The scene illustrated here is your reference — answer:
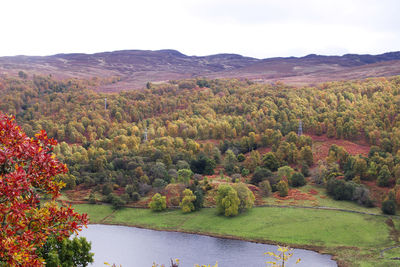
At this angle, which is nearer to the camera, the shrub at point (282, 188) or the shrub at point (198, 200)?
the shrub at point (198, 200)

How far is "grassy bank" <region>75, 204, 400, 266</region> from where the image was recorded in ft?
163

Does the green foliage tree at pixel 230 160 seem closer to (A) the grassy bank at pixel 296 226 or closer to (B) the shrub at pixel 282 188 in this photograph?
(B) the shrub at pixel 282 188

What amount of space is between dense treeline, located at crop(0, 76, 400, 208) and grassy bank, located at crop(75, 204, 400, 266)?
9135mm

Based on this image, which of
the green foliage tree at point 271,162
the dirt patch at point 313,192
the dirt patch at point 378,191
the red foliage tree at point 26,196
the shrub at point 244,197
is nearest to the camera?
the red foliage tree at point 26,196

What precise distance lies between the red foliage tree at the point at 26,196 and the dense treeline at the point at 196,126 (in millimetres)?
62038

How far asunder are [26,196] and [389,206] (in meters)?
56.5

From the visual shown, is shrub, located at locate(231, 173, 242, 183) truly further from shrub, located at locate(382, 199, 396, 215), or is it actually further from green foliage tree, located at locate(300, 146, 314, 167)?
shrub, located at locate(382, 199, 396, 215)

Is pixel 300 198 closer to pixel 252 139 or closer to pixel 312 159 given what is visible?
pixel 312 159

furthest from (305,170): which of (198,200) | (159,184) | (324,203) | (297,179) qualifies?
(159,184)

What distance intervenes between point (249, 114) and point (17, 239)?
99777 mm

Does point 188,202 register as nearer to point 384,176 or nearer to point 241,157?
point 241,157

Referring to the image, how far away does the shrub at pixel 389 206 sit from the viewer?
2229 inches

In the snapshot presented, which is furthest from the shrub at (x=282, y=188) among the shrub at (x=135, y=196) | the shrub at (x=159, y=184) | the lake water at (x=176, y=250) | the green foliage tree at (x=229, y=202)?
the shrub at (x=135, y=196)

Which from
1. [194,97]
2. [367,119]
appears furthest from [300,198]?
[194,97]
